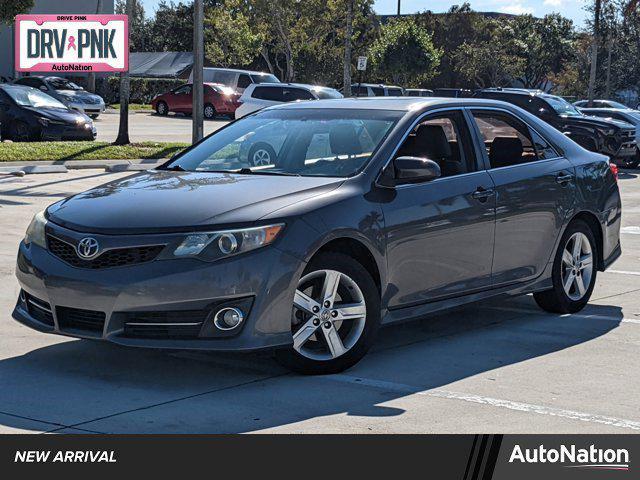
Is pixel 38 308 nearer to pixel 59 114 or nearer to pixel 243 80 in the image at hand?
pixel 59 114

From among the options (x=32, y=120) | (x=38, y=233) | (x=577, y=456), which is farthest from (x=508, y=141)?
(x=32, y=120)

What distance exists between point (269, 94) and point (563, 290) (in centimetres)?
3053

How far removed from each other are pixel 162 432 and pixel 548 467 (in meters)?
1.86

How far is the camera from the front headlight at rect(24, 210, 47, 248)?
6637 millimetres

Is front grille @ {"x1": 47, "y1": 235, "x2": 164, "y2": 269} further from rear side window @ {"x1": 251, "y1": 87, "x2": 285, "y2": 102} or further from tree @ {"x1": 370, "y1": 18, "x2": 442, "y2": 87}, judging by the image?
tree @ {"x1": 370, "y1": 18, "x2": 442, "y2": 87}

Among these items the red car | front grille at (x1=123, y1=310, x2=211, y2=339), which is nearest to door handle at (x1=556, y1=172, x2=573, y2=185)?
front grille at (x1=123, y1=310, x2=211, y2=339)

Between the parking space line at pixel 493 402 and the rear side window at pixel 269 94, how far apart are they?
32.1 meters

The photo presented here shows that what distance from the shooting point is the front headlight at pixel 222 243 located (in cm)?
611

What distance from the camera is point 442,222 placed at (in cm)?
731

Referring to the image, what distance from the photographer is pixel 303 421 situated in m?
5.64

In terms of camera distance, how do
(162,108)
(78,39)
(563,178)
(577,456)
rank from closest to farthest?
1. (577,456)
2. (563,178)
3. (78,39)
4. (162,108)

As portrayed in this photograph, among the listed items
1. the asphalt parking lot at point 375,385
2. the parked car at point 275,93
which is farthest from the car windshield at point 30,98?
the asphalt parking lot at point 375,385

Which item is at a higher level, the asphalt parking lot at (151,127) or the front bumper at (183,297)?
the front bumper at (183,297)

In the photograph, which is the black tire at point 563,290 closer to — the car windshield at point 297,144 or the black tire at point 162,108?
the car windshield at point 297,144
